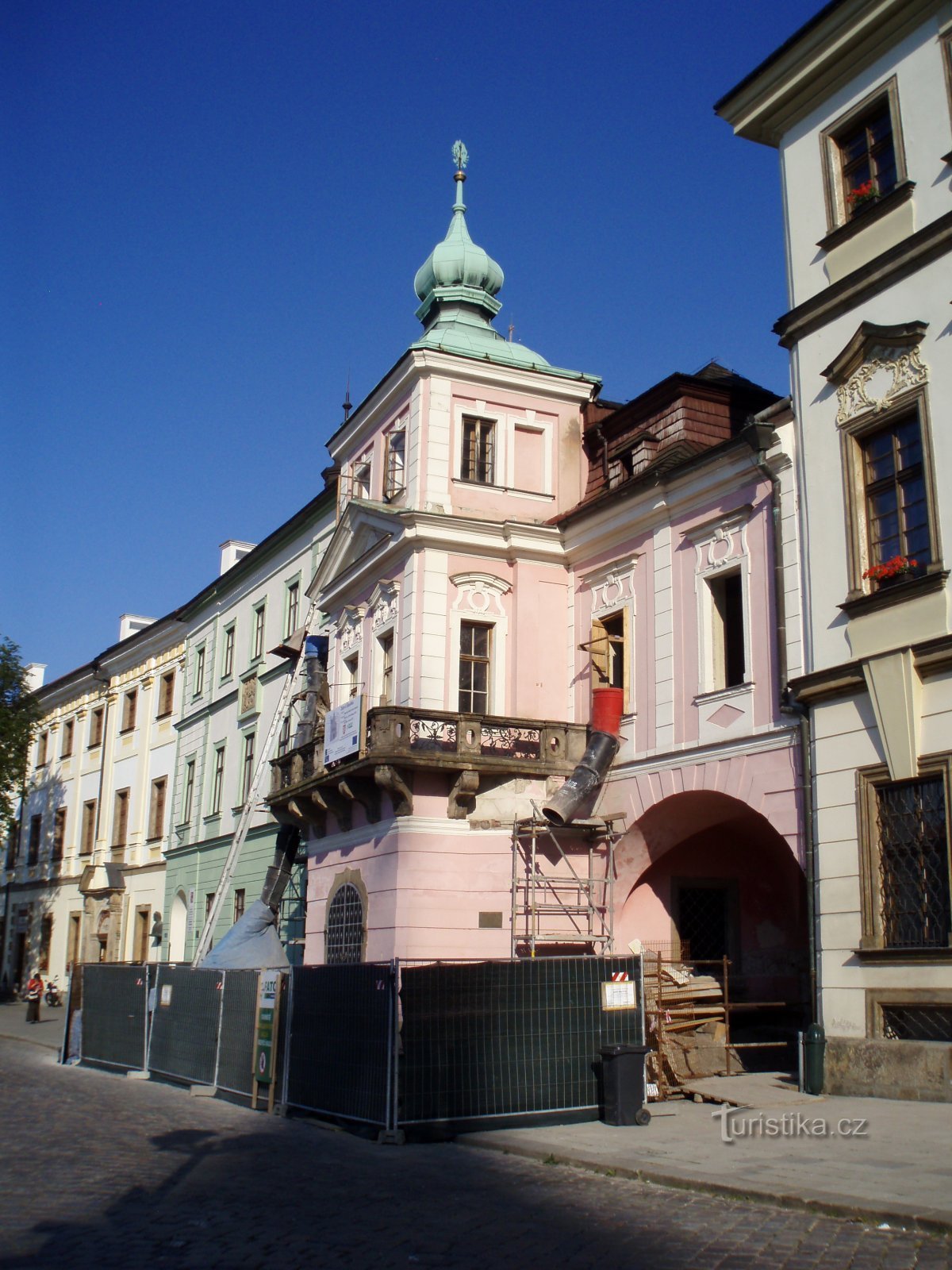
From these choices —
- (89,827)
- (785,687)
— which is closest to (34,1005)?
(89,827)

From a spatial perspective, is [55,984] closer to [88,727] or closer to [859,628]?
[88,727]

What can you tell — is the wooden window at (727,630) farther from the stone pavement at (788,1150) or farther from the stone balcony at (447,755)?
the stone pavement at (788,1150)

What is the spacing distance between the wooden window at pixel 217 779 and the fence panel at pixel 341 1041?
20545 millimetres

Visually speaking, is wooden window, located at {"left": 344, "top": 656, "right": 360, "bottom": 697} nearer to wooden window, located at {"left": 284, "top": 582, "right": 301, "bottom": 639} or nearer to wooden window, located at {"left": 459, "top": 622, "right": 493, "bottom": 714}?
wooden window, located at {"left": 459, "top": 622, "right": 493, "bottom": 714}

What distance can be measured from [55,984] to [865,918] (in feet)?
118

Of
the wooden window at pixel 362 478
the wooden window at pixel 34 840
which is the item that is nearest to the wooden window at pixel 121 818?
the wooden window at pixel 34 840

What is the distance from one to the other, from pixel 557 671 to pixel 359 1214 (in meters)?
14.3

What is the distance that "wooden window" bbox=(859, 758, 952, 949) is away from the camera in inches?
519

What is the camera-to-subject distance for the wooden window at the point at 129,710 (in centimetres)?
4306

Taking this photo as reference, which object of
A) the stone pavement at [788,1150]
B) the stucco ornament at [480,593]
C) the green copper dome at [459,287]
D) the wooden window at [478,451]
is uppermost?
the green copper dome at [459,287]

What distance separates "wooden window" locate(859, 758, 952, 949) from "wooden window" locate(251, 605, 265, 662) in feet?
68.9

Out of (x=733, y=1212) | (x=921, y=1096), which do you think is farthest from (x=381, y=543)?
(x=733, y=1212)

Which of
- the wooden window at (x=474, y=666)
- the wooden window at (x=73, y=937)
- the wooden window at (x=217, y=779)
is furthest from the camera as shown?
the wooden window at (x=73, y=937)

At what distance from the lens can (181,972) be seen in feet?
58.2
